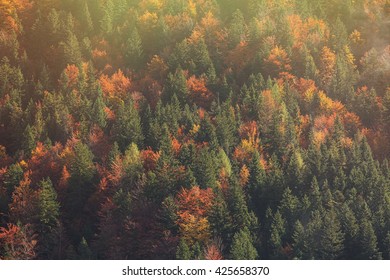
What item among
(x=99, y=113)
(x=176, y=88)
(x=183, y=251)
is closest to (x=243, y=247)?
(x=183, y=251)

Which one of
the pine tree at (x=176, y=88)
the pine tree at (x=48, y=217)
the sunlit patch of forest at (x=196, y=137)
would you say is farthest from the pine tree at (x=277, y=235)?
the pine tree at (x=176, y=88)

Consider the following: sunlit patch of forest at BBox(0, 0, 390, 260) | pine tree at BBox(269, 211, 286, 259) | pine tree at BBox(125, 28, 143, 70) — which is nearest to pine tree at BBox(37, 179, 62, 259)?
sunlit patch of forest at BBox(0, 0, 390, 260)

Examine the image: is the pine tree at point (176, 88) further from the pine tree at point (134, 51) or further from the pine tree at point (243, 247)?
the pine tree at point (243, 247)

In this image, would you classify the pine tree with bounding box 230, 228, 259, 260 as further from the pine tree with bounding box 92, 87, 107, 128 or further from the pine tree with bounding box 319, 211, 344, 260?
the pine tree with bounding box 92, 87, 107, 128

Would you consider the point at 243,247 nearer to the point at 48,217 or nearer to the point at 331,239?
the point at 331,239

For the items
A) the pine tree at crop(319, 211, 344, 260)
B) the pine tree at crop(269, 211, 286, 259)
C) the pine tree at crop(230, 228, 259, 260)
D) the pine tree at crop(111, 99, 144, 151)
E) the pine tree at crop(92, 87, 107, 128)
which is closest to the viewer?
the pine tree at crop(230, 228, 259, 260)

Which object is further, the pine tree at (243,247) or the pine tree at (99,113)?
the pine tree at (99,113)

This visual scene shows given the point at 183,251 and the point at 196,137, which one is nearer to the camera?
the point at 183,251

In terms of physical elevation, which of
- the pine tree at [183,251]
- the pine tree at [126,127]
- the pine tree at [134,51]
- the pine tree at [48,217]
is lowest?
the pine tree at [183,251]
